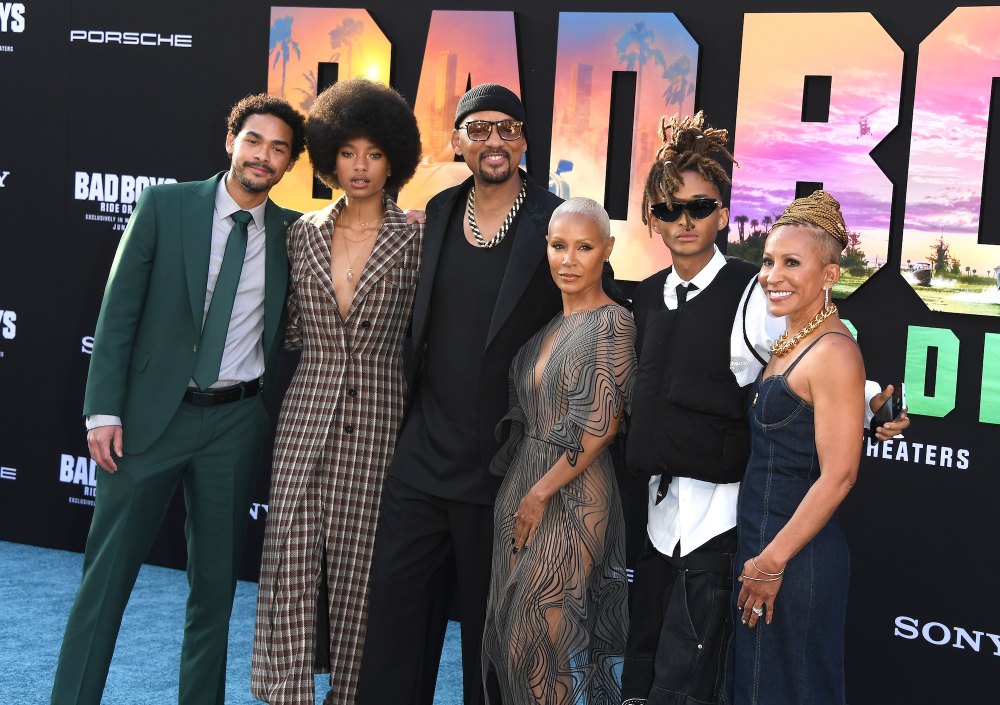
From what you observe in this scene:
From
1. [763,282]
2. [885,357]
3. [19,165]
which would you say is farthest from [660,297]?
[19,165]

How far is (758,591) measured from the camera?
8.41ft

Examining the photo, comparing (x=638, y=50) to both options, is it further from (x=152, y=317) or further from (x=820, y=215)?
(x=152, y=317)

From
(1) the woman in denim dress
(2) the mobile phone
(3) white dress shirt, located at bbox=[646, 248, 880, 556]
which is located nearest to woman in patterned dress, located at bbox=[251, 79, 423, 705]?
(3) white dress shirt, located at bbox=[646, 248, 880, 556]

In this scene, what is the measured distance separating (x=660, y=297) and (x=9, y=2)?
13.8 feet

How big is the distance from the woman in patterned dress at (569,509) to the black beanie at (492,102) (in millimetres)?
427

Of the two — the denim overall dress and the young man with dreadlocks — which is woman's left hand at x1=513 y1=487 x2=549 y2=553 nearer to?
the young man with dreadlocks

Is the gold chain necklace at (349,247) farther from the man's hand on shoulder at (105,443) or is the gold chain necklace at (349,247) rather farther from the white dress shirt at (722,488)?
the white dress shirt at (722,488)

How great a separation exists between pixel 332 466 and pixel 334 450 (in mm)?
50

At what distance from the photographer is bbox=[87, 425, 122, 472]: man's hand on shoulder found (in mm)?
3410

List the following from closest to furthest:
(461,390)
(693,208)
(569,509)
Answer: (693,208) → (569,509) → (461,390)

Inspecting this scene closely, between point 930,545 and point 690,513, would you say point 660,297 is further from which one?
point 930,545

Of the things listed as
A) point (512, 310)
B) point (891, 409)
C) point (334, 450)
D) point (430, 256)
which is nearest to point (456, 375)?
point (512, 310)

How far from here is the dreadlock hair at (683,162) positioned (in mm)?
2914

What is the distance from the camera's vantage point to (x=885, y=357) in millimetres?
4180
